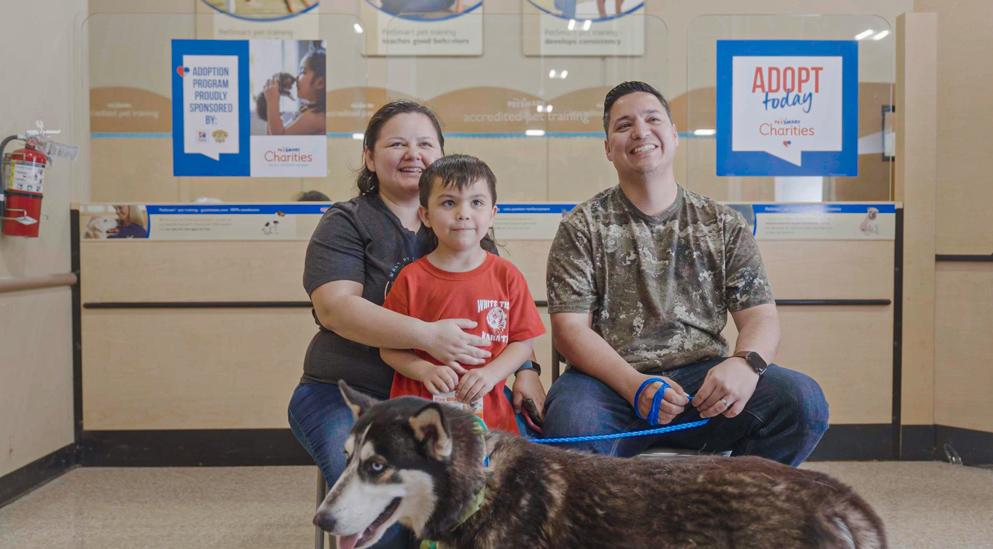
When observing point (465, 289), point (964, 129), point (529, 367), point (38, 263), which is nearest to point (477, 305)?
point (465, 289)

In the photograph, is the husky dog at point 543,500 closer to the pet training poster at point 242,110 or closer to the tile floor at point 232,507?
the tile floor at point 232,507

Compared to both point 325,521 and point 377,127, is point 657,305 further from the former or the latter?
point 325,521

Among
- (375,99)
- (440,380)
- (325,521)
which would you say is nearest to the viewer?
(325,521)

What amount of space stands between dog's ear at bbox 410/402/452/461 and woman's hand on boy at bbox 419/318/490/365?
54 centimetres

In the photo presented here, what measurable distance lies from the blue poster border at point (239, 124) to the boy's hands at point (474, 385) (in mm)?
2520

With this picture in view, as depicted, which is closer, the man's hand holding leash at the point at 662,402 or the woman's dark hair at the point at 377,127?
the man's hand holding leash at the point at 662,402

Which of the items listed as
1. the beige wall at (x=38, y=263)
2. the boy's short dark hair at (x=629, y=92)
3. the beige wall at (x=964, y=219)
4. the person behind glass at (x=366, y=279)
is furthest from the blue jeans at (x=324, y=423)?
the beige wall at (x=964, y=219)

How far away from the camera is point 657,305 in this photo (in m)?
2.18

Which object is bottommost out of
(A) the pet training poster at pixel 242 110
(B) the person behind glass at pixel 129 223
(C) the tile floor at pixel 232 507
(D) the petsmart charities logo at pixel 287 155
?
(C) the tile floor at pixel 232 507

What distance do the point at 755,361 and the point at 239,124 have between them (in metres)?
2.86

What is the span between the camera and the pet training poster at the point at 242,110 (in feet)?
13.0

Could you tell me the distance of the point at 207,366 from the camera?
4023 mm

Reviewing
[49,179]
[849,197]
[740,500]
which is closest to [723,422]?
[740,500]

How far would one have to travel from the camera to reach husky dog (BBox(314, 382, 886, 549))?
135 centimetres
